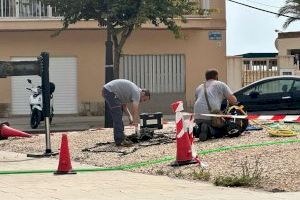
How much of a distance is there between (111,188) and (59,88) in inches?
749

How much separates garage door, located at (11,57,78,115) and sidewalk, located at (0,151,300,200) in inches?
654

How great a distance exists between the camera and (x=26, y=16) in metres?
28.2

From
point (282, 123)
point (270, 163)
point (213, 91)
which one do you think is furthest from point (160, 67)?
point (270, 163)

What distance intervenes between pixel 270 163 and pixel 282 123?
5441mm

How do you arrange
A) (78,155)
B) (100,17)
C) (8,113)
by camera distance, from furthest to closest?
(8,113) → (100,17) → (78,155)

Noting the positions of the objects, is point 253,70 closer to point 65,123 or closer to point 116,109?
point 65,123

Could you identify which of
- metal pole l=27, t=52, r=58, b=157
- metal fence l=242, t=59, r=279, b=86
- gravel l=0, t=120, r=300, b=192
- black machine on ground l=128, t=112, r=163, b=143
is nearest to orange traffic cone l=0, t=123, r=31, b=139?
gravel l=0, t=120, r=300, b=192

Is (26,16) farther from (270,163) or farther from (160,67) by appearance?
(270,163)

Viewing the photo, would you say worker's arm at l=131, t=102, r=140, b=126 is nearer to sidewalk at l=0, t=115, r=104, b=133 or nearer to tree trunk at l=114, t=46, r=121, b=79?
sidewalk at l=0, t=115, r=104, b=133

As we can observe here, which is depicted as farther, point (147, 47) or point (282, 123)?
point (147, 47)

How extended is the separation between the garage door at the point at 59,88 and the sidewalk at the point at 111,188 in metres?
16.6

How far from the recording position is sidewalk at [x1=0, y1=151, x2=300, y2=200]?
8.93 meters

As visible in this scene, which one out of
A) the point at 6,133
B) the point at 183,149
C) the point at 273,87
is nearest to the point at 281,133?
the point at 183,149

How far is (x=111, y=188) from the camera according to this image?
972 centimetres
